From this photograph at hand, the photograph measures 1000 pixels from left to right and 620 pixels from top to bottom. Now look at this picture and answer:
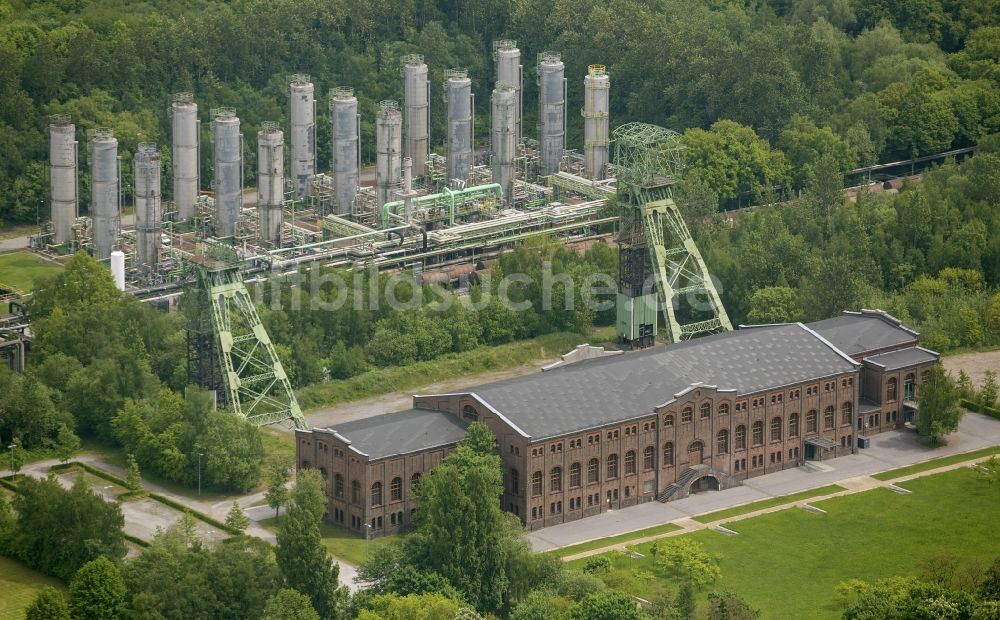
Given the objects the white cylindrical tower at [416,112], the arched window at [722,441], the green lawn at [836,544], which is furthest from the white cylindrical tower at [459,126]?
the green lawn at [836,544]

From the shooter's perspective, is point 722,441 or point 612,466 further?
point 722,441

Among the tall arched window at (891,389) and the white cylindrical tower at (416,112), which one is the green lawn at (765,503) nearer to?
the tall arched window at (891,389)

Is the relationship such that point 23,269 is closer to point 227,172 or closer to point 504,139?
point 227,172

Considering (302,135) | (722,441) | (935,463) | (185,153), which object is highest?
(302,135)

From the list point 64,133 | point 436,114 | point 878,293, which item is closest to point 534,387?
point 878,293

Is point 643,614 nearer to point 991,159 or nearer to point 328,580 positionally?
point 328,580

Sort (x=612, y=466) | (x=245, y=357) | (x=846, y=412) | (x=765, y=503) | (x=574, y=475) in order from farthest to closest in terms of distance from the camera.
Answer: (x=846, y=412) → (x=245, y=357) → (x=765, y=503) → (x=612, y=466) → (x=574, y=475)

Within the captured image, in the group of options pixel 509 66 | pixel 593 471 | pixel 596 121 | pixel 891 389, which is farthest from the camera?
pixel 509 66

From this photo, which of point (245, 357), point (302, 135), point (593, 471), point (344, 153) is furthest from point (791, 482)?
point (302, 135)

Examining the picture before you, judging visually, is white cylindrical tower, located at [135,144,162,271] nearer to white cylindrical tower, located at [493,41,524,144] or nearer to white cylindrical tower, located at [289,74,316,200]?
white cylindrical tower, located at [289,74,316,200]
